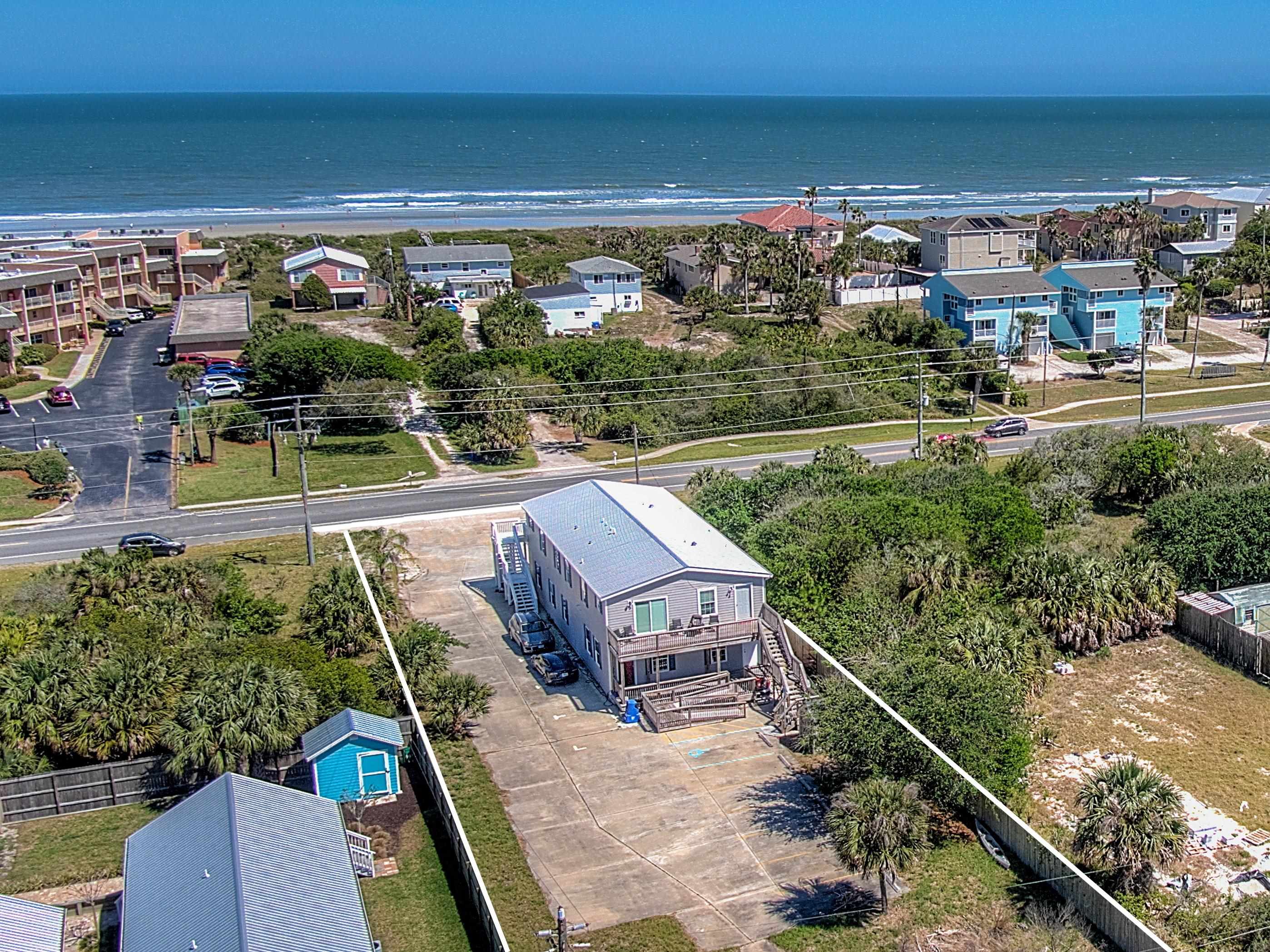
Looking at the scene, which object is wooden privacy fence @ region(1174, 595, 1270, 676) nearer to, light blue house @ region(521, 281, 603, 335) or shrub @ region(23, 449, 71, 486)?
shrub @ region(23, 449, 71, 486)

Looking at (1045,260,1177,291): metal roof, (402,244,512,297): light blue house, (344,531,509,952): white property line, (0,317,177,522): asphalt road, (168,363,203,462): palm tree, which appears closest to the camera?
(344,531,509,952): white property line

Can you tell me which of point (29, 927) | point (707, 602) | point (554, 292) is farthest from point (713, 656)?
point (554, 292)

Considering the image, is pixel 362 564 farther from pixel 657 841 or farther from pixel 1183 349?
pixel 1183 349

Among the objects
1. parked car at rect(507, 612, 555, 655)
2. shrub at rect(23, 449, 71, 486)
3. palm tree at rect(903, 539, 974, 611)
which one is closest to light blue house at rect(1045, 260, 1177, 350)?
palm tree at rect(903, 539, 974, 611)

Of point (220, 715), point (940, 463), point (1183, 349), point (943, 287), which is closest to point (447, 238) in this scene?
point (943, 287)

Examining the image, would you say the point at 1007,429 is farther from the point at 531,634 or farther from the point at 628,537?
the point at 531,634
